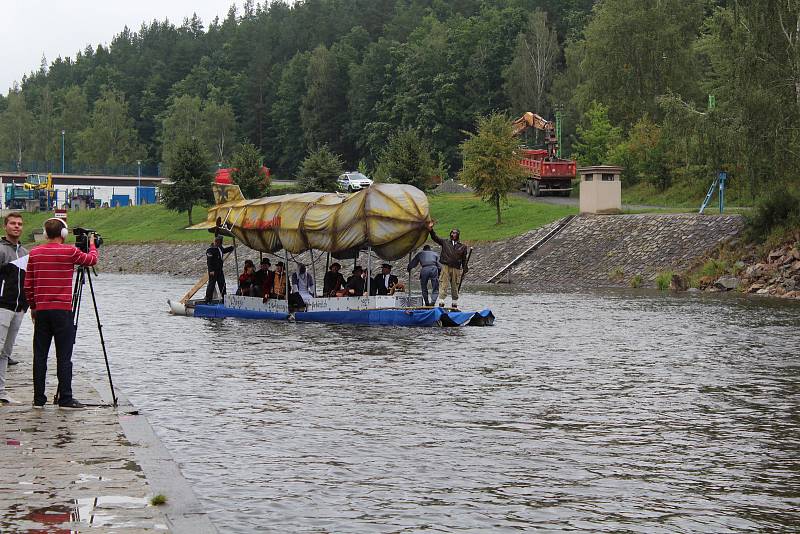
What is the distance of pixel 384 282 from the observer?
31.0 metres

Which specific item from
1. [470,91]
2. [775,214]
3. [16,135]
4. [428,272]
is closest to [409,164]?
[775,214]

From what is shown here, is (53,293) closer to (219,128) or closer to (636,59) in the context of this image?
(636,59)

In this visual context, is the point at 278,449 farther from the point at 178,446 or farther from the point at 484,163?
the point at 484,163

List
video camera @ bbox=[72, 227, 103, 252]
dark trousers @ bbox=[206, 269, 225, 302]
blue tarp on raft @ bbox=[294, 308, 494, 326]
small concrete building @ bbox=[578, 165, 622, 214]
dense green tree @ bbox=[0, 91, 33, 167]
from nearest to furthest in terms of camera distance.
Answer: video camera @ bbox=[72, 227, 103, 252] < blue tarp on raft @ bbox=[294, 308, 494, 326] < dark trousers @ bbox=[206, 269, 225, 302] < small concrete building @ bbox=[578, 165, 622, 214] < dense green tree @ bbox=[0, 91, 33, 167]

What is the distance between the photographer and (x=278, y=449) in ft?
41.1

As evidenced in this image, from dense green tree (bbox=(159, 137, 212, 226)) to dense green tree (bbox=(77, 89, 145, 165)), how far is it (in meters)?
76.4

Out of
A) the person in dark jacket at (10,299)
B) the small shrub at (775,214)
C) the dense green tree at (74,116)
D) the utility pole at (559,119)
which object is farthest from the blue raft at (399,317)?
the dense green tree at (74,116)

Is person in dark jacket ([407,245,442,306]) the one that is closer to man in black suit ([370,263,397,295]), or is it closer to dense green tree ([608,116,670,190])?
man in black suit ([370,263,397,295])

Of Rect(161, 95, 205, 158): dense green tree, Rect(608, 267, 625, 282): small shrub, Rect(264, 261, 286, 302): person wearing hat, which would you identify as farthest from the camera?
Rect(161, 95, 205, 158): dense green tree

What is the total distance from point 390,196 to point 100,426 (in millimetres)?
16449

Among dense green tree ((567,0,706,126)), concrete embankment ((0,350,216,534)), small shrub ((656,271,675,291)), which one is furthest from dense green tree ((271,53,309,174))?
concrete embankment ((0,350,216,534))

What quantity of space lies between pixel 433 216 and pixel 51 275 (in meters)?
58.2

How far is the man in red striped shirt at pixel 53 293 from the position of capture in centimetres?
1370

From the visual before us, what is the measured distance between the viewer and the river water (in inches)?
394
